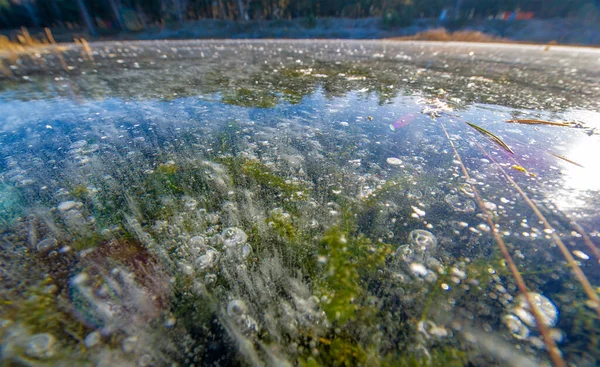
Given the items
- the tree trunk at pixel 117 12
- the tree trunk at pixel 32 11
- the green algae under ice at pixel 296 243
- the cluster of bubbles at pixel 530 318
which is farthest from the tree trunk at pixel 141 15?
the cluster of bubbles at pixel 530 318

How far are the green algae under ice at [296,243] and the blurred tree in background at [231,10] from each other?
84.5 feet

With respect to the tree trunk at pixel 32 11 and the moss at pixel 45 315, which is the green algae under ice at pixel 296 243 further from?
the tree trunk at pixel 32 11

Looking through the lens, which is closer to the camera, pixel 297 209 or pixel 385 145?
pixel 297 209

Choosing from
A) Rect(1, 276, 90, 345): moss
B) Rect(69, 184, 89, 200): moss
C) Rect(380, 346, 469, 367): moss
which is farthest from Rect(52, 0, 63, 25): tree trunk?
Rect(380, 346, 469, 367): moss

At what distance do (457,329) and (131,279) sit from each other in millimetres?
1274

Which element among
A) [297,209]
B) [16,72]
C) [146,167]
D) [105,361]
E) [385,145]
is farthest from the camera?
[16,72]

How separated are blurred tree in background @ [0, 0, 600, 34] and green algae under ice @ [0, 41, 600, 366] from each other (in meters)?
25.8

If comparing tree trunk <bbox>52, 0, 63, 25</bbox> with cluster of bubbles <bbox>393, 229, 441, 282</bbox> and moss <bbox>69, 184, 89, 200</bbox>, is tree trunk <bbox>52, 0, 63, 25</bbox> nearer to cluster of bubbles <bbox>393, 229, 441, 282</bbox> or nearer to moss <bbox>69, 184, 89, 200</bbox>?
moss <bbox>69, 184, 89, 200</bbox>

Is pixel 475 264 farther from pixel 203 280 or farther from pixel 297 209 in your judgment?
pixel 203 280

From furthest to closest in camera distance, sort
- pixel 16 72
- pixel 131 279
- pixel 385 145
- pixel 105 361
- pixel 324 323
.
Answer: pixel 16 72, pixel 385 145, pixel 131 279, pixel 324 323, pixel 105 361

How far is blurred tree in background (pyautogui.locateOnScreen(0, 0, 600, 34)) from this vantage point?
71.2 feet

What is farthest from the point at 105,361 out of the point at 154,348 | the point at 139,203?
the point at 139,203

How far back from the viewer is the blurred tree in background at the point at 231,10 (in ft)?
71.2

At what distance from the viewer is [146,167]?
1.76 m
